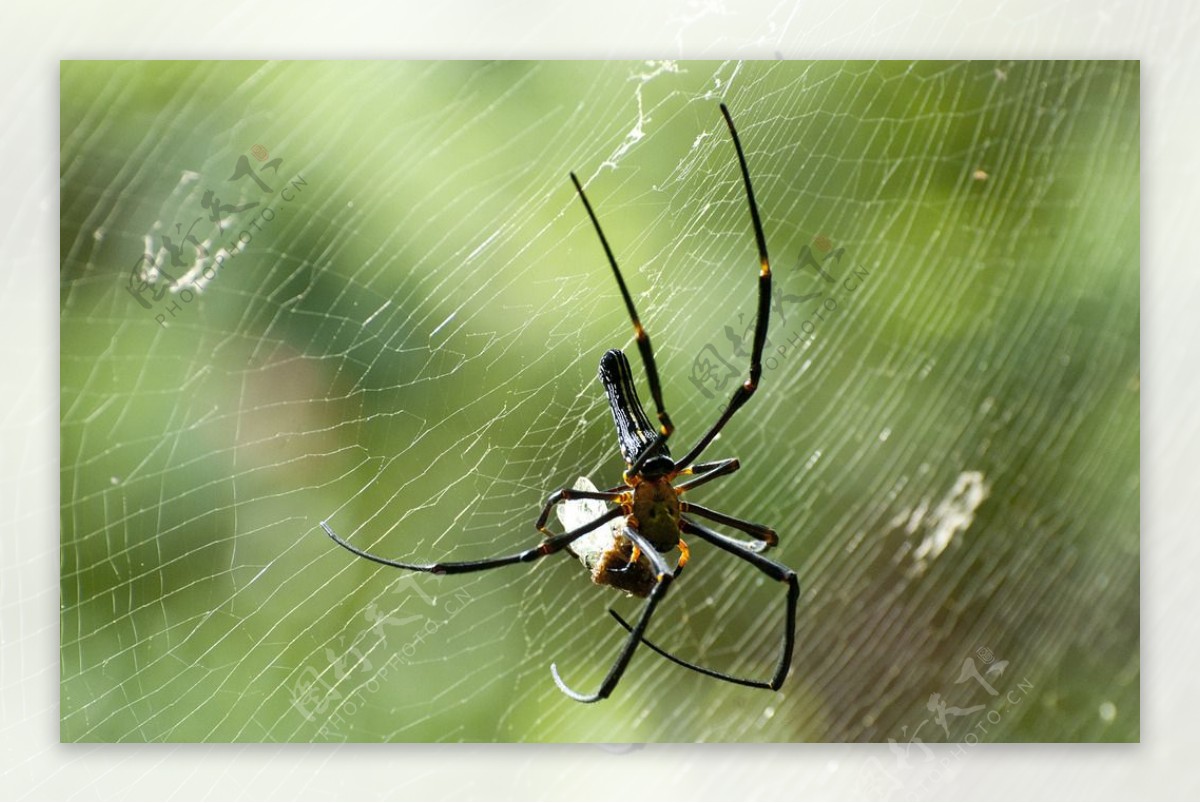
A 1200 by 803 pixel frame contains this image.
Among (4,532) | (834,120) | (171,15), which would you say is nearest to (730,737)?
(834,120)

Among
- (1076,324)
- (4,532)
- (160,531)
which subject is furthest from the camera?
(1076,324)

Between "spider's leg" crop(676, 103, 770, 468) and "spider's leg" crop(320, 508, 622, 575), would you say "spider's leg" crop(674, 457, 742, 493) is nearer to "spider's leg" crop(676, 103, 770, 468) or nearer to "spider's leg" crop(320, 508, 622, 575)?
"spider's leg" crop(676, 103, 770, 468)

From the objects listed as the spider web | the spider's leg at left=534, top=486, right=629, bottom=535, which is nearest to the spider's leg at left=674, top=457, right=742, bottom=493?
the spider's leg at left=534, top=486, right=629, bottom=535

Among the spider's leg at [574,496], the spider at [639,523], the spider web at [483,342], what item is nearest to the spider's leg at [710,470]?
the spider at [639,523]

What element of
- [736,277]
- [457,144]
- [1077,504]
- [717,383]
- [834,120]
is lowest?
[1077,504]

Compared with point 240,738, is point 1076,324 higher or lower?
higher

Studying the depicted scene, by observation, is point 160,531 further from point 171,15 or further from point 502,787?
point 171,15

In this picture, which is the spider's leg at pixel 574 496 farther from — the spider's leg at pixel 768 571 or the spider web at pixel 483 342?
the spider web at pixel 483 342
